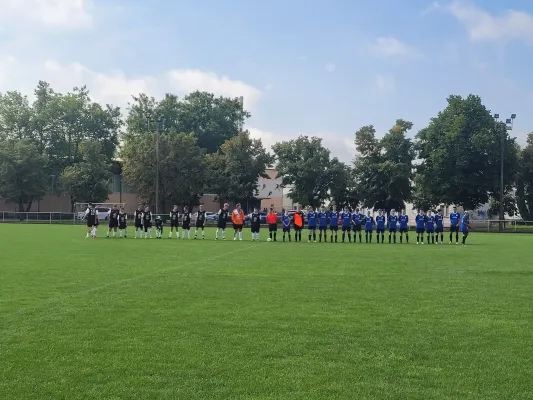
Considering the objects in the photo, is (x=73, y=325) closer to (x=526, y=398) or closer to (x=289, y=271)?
(x=526, y=398)

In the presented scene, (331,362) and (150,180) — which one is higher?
(150,180)

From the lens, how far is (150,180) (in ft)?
203

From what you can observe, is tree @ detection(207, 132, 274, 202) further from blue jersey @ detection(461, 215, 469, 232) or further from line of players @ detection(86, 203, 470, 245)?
blue jersey @ detection(461, 215, 469, 232)

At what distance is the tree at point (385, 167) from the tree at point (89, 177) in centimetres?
2787

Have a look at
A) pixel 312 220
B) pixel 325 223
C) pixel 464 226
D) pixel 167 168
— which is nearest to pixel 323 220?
pixel 325 223

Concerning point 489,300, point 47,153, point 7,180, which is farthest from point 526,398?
point 47,153

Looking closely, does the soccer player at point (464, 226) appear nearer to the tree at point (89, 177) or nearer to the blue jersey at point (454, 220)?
the blue jersey at point (454, 220)

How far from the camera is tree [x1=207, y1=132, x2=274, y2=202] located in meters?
62.4

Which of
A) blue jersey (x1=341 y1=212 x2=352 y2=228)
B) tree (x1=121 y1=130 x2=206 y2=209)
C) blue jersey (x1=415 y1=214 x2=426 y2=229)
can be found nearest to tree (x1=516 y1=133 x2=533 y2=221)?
tree (x1=121 y1=130 x2=206 y2=209)

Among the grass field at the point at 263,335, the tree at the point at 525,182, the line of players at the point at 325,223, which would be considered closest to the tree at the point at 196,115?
the tree at the point at 525,182

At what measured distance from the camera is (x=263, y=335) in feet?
24.2

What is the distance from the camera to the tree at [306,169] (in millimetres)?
60250

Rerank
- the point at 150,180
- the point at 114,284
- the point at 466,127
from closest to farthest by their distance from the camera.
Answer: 1. the point at 114,284
2. the point at 466,127
3. the point at 150,180

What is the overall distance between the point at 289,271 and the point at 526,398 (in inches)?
380
